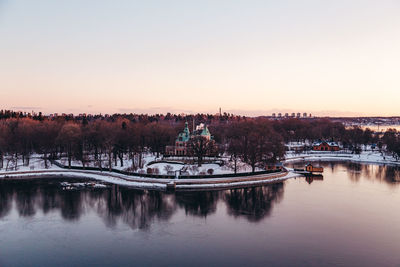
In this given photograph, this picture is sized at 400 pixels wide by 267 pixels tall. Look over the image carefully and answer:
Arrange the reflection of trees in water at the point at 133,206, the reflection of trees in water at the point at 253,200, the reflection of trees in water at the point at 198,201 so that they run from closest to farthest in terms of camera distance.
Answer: the reflection of trees in water at the point at 133,206 → the reflection of trees in water at the point at 253,200 → the reflection of trees in water at the point at 198,201

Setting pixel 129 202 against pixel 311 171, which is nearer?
pixel 129 202

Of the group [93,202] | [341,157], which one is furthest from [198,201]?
[341,157]

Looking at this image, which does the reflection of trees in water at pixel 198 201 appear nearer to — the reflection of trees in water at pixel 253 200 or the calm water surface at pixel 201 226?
the calm water surface at pixel 201 226

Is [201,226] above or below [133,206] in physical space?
below

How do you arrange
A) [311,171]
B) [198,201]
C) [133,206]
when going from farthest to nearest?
[311,171], [198,201], [133,206]

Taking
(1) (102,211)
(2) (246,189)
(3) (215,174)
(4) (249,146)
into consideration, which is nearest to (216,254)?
(1) (102,211)

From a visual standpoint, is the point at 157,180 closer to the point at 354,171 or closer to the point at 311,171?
the point at 311,171

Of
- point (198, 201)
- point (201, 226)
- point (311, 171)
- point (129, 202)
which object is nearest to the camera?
point (201, 226)

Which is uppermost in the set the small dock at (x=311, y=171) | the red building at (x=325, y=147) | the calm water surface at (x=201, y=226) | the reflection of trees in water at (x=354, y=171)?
the red building at (x=325, y=147)

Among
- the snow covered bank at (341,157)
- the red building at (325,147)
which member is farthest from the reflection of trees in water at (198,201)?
the red building at (325,147)

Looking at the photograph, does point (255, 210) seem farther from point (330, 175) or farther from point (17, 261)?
point (330, 175)
